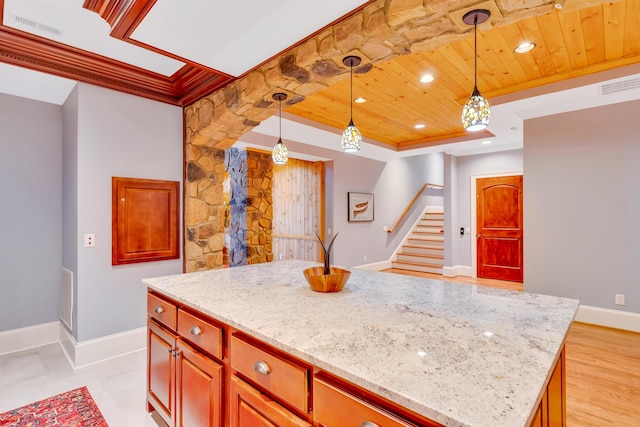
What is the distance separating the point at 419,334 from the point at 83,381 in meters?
2.86

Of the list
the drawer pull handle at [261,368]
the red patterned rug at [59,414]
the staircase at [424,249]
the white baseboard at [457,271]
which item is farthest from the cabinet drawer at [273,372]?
the staircase at [424,249]

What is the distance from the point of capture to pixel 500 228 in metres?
6.04

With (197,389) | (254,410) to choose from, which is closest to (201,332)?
(197,389)

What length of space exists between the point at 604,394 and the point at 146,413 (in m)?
3.28

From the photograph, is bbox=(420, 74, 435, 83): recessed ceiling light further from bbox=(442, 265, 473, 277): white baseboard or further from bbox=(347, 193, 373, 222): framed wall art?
bbox=(442, 265, 473, 277): white baseboard

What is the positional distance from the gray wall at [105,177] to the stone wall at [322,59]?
41cm

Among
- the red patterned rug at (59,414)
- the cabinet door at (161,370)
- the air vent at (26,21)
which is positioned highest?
the air vent at (26,21)

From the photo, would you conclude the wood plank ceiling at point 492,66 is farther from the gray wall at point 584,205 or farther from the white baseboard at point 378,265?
the white baseboard at point 378,265

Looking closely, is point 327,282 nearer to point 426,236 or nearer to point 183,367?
point 183,367

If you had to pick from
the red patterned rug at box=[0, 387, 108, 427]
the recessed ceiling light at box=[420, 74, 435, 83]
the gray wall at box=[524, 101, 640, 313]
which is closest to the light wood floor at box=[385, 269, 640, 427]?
the gray wall at box=[524, 101, 640, 313]

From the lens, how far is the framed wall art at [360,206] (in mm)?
6414

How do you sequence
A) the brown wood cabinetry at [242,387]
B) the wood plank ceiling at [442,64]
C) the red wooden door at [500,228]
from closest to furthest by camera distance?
1. the brown wood cabinetry at [242,387]
2. the wood plank ceiling at [442,64]
3. the red wooden door at [500,228]

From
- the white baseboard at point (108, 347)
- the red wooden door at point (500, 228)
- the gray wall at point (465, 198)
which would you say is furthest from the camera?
the gray wall at point (465, 198)

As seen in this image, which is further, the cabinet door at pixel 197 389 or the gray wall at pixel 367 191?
the gray wall at pixel 367 191
